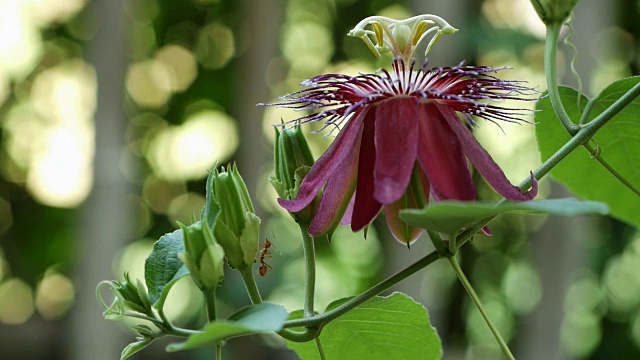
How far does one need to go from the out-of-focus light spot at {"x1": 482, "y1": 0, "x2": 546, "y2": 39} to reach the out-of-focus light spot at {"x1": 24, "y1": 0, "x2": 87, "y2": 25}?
87 cm

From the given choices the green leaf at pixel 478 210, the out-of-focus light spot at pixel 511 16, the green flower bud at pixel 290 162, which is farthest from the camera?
the out-of-focus light spot at pixel 511 16

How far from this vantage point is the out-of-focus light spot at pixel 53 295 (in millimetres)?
1636

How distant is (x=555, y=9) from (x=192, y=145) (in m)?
1.46

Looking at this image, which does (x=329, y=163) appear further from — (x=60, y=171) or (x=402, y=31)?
(x=60, y=171)

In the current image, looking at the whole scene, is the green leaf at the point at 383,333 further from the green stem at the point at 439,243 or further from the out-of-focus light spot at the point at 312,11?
the out-of-focus light spot at the point at 312,11

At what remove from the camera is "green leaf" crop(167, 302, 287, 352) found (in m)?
0.26

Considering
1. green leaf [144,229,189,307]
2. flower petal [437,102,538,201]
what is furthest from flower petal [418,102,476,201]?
green leaf [144,229,189,307]

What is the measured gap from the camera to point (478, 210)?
0.89 feet

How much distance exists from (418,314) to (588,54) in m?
1.07

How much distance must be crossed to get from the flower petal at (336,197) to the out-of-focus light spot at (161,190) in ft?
4.75

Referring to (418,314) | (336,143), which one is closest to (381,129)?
(336,143)

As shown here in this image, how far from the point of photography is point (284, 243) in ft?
5.80

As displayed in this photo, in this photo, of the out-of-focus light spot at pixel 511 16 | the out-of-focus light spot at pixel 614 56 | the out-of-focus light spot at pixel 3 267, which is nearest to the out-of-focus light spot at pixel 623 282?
A: the out-of-focus light spot at pixel 614 56

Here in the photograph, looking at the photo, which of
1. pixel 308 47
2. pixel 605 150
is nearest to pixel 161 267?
pixel 605 150
